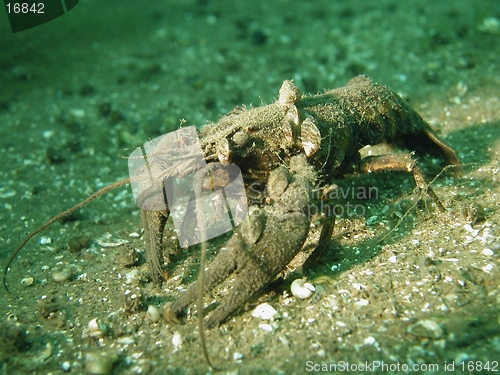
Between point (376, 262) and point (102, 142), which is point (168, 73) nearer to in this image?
point (102, 142)

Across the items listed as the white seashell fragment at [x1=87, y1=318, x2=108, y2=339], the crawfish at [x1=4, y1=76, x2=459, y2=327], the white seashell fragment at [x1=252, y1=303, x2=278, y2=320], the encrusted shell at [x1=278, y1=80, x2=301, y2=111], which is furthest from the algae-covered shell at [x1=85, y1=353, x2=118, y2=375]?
the encrusted shell at [x1=278, y1=80, x2=301, y2=111]

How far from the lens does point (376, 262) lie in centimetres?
329

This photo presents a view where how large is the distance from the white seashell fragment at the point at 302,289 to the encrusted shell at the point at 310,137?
1234mm

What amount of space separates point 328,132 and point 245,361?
7.50 feet

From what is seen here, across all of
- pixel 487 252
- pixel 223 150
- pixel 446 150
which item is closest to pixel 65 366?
pixel 223 150

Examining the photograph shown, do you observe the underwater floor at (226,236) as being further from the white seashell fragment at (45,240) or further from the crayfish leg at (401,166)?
the crayfish leg at (401,166)

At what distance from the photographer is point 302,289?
3.03 metres

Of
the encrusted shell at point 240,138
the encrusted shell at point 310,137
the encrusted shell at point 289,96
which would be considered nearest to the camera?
the encrusted shell at point 240,138

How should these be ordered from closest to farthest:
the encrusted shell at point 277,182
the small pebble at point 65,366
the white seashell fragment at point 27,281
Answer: the small pebble at point 65,366 → the encrusted shell at point 277,182 → the white seashell fragment at point 27,281

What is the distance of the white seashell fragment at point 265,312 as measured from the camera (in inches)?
114

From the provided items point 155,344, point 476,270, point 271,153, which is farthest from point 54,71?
point 476,270

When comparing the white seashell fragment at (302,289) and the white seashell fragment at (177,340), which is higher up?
the white seashell fragment at (302,289)

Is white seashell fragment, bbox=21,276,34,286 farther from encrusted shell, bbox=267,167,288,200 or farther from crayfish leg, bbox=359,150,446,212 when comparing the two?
crayfish leg, bbox=359,150,446,212

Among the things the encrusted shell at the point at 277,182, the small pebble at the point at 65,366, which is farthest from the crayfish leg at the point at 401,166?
the small pebble at the point at 65,366
